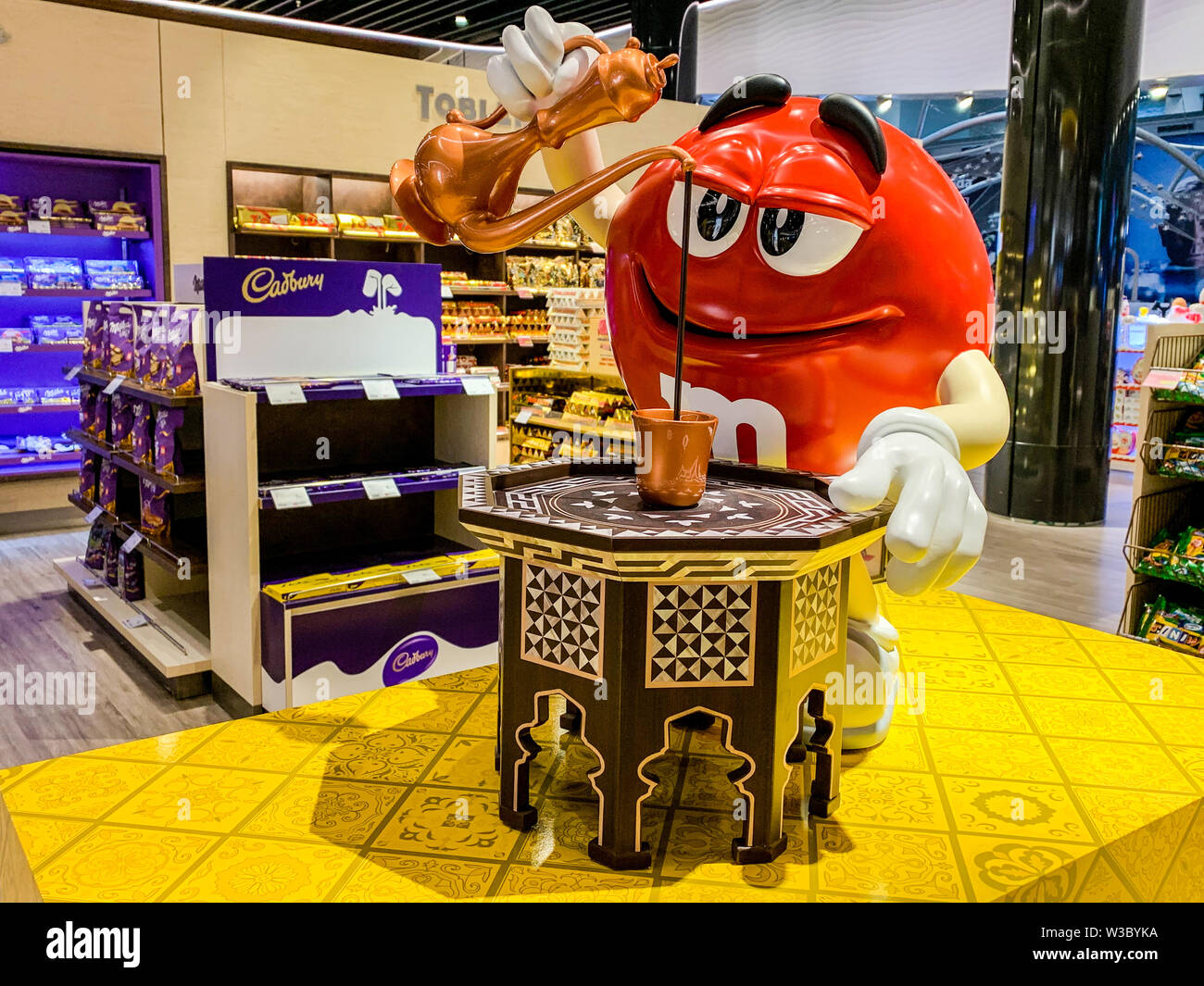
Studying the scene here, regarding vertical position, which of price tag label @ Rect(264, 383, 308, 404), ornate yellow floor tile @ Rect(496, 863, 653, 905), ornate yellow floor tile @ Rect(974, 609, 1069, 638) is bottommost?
ornate yellow floor tile @ Rect(496, 863, 653, 905)

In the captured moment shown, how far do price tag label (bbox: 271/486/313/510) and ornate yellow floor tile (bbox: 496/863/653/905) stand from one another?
7.00 feet

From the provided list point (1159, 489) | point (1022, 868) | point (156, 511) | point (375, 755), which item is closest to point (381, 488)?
point (156, 511)

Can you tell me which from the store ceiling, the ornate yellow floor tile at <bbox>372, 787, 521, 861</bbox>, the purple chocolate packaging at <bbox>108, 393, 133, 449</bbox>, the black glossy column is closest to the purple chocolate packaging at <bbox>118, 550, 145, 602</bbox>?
the purple chocolate packaging at <bbox>108, 393, 133, 449</bbox>

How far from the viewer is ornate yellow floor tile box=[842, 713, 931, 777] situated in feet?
5.78

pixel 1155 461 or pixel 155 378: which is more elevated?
pixel 155 378

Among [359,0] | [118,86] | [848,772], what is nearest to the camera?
[848,772]

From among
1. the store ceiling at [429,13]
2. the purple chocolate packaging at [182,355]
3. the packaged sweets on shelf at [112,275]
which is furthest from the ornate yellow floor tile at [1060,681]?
the store ceiling at [429,13]

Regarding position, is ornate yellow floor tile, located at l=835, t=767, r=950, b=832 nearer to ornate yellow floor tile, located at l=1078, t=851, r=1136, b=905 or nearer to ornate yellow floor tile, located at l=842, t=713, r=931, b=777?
ornate yellow floor tile, located at l=842, t=713, r=931, b=777

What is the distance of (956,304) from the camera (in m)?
1.80

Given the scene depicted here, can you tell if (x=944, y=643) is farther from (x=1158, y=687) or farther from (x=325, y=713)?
(x=325, y=713)

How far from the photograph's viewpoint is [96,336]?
477 cm

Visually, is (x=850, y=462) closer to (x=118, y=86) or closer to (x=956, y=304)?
(x=956, y=304)
